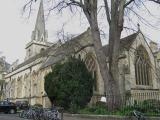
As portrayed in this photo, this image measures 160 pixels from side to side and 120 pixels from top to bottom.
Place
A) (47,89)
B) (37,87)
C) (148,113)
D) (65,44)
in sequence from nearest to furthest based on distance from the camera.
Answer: (148,113)
(65,44)
(47,89)
(37,87)

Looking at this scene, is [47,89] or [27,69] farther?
[27,69]

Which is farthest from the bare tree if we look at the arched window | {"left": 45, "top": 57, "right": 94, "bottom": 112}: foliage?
the arched window

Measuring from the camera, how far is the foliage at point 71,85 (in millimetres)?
23906

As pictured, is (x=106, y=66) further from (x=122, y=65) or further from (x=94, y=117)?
(x=122, y=65)

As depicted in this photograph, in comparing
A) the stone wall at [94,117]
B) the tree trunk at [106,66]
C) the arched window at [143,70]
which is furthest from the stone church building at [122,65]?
the stone wall at [94,117]

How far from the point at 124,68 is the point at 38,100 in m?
18.0

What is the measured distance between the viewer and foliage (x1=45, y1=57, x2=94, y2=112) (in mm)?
23906

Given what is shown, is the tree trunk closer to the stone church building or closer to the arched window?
the stone church building

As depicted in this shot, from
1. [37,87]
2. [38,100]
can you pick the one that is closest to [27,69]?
[37,87]

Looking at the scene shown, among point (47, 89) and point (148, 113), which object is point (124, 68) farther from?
point (148, 113)

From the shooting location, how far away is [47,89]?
28.0m

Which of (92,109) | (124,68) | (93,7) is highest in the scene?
(93,7)

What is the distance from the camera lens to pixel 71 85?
78.7 ft

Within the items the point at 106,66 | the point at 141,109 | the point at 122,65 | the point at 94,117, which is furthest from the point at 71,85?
the point at 122,65
